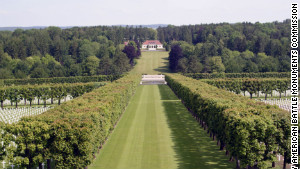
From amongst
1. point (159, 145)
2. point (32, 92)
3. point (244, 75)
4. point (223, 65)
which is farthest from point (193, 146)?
point (223, 65)

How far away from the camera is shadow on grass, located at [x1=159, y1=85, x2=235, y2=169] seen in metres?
33.9

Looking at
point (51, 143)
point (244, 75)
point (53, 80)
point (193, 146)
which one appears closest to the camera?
point (51, 143)

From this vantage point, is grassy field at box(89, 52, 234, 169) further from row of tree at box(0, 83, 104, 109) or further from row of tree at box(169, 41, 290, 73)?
row of tree at box(169, 41, 290, 73)

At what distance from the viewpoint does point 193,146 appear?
40344 millimetres

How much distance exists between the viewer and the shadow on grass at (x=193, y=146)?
33.9 m

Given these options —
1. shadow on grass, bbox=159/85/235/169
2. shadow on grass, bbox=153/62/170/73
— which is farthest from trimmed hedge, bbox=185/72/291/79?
shadow on grass, bbox=159/85/235/169

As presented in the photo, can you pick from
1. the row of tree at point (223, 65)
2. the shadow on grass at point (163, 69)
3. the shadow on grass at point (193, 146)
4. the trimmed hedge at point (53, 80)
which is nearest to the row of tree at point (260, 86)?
the shadow on grass at point (193, 146)

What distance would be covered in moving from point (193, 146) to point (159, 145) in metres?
4.65

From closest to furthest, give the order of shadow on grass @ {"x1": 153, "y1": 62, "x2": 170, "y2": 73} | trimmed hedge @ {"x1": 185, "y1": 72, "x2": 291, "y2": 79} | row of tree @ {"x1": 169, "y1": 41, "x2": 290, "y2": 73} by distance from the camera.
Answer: trimmed hedge @ {"x1": 185, "y1": 72, "x2": 291, "y2": 79}
row of tree @ {"x1": 169, "y1": 41, "x2": 290, "y2": 73}
shadow on grass @ {"x1": 153, "y1": 62, "x2": 170, "y2": 73}

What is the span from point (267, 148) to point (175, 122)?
25753 mm

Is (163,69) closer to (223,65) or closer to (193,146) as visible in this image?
(223,65)

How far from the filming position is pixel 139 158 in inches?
1412

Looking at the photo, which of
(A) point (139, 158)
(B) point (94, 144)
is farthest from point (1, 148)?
(A) point (139, 158)

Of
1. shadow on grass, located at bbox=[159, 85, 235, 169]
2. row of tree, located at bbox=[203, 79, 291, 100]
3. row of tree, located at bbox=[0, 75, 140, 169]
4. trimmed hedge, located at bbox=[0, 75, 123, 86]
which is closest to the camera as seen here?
row of tree, located at bbox=[0, 75, 140, 169]
